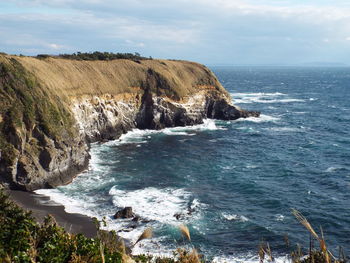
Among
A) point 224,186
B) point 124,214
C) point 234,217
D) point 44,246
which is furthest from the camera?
point 224,186

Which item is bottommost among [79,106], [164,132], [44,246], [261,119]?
[164,132]

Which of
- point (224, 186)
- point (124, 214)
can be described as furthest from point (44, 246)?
point (224, 186)

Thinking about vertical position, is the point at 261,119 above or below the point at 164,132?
above

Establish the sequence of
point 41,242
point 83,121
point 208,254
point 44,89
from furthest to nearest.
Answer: point 83,121
point 44,89
point 208,254
point 41,242

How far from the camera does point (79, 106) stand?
63.7 metres

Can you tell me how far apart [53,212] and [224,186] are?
65.5ft

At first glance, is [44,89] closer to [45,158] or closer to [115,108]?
[45,158]

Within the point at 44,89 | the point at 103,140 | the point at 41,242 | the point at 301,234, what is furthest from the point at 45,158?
the point at 41,242

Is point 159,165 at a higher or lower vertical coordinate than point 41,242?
lower

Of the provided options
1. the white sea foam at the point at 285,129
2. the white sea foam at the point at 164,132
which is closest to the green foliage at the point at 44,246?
the white sea foam at the point at 164,132

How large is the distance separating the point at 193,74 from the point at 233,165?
4624 centimetres

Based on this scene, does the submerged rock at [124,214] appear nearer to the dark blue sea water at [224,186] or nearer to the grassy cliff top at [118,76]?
the dark blue sea water at [224,186]

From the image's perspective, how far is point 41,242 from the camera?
13.7 meters

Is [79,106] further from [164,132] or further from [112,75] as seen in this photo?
[164,132]
